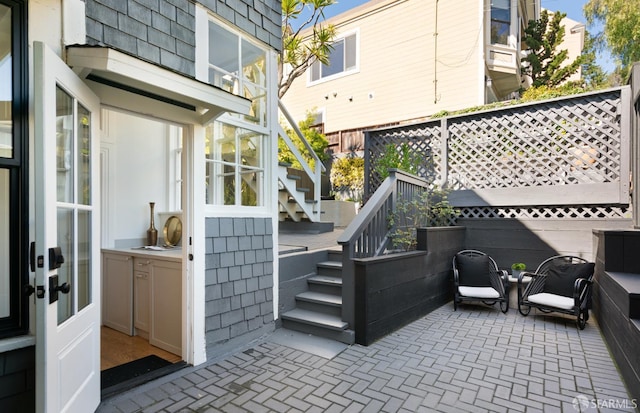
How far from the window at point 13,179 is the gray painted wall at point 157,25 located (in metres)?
0.50

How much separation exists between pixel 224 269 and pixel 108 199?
79.7 inches

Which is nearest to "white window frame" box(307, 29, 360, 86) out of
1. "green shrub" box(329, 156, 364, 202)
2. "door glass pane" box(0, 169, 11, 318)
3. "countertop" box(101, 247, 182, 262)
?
"green shrub" box(329, 156, 364, 202)

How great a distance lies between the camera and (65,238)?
6.58ft

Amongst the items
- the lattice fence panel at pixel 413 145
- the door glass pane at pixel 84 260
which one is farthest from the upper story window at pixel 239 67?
the lattice fence panel at pixel 413 145

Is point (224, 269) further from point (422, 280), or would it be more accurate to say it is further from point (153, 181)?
point (422, 280)

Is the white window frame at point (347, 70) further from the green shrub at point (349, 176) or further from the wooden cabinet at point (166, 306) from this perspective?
the wooden cabinet at point (166, 306)

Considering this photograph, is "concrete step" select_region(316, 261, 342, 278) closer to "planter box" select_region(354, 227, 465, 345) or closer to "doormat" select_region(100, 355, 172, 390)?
"planter box" select_region(354, 227, 465, 345)

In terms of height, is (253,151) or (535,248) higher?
(253,151)

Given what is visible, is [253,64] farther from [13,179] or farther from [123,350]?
[123,350]

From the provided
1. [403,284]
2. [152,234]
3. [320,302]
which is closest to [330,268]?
[320,302]

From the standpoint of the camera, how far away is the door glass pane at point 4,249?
188 cm

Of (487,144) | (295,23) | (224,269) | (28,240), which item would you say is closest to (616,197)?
(487,144)

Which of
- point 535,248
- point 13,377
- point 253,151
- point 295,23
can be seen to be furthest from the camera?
point 295,23

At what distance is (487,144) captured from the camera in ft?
19.0
